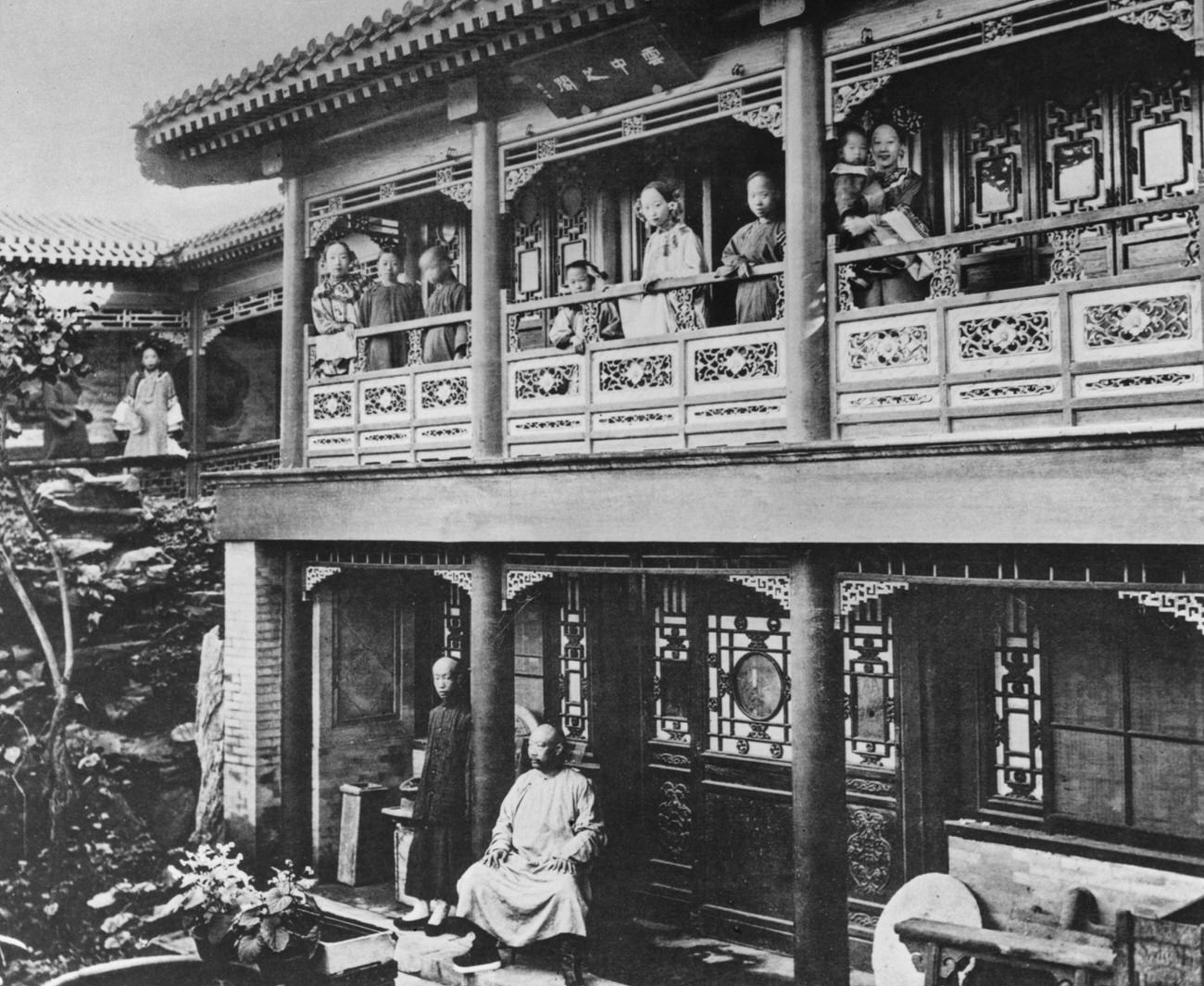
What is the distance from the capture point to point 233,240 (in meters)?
15.3

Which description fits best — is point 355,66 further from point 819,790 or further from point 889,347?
point 819,790

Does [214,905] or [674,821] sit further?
[674,821]

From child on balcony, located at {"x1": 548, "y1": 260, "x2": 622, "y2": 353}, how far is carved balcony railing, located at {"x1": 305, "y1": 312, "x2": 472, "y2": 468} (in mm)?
856

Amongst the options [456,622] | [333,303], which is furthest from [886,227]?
[456,622]

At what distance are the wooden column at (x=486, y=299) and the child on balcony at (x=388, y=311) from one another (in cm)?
160

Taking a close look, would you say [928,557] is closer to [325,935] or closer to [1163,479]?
[1163,479]

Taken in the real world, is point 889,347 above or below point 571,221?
below

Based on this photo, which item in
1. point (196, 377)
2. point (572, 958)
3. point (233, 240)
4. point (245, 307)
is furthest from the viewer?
point (196, 377)

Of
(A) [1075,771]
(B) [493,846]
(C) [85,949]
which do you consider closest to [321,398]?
(B) [493,846]

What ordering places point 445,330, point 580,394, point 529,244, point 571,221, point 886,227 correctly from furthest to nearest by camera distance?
point 529,244, point 571,221, point 445,330, point 580,394, point 886,227

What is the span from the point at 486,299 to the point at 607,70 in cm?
205

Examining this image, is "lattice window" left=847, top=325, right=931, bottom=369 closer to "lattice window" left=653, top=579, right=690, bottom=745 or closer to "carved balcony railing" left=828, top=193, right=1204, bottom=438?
"carved balcony railing" left=828, top=193, right=1204, bottom=438

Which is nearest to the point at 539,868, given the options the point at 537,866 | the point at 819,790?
the point at 537,866

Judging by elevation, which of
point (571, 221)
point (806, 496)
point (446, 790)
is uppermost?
point (571, 221)
